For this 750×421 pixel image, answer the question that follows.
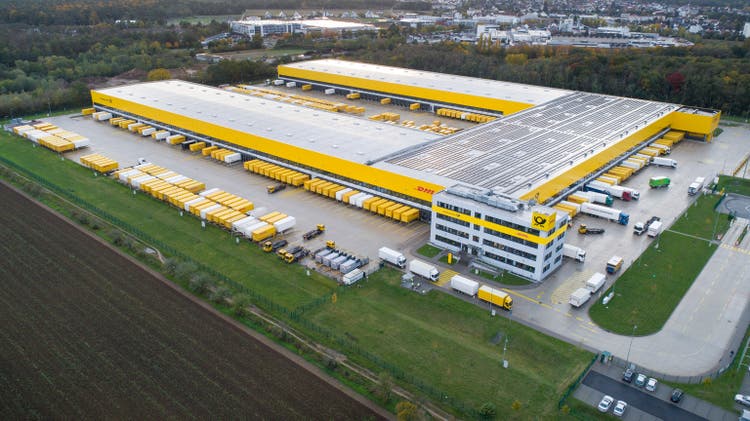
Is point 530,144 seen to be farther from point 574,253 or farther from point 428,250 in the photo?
point 428,250

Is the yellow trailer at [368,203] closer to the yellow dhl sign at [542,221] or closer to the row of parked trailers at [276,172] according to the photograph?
the row of parked trailers at [276,172]

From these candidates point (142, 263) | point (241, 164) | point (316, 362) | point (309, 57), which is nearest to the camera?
point (316, 362)

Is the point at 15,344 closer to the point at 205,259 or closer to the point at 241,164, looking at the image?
the point at 205,259

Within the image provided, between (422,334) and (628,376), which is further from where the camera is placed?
(422,334)

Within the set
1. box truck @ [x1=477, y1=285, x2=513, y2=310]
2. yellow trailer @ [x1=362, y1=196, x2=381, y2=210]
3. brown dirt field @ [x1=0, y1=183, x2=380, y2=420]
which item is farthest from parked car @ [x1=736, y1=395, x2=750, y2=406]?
yellow trailer @ [x1=362, y1=196, x2=381, y2=210]

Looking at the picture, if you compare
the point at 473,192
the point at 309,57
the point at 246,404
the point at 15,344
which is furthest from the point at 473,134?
the point at 309,57

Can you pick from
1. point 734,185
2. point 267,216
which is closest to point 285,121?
point 267,216

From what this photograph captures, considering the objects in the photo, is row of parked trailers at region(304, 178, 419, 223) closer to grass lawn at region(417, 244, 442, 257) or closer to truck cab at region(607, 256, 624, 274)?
grass lawn at region(417, 244, 442, 257)
